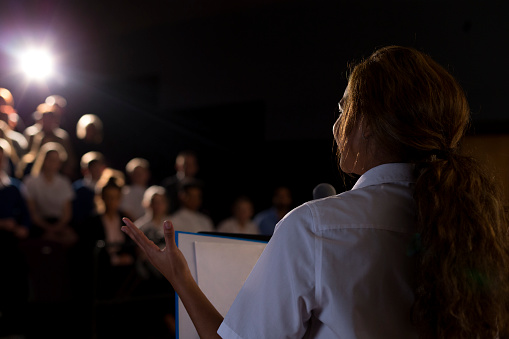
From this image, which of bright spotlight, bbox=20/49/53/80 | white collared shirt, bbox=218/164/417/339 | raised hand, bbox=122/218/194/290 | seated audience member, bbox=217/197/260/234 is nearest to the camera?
white collared shirt, bbox=218/164/417/339

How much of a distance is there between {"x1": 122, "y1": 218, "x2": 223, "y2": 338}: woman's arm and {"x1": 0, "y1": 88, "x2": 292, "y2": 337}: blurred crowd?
2.57 metres

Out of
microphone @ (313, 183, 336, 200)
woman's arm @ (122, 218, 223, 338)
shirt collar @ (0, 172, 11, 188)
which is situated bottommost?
shirt collar @ (0, 172, 11, 188)

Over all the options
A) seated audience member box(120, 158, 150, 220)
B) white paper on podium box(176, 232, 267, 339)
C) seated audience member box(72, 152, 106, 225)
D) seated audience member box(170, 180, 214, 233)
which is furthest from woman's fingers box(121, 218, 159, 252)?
seated audience member box(120, 158, 150, 220)

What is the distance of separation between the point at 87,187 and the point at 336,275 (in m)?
3.43

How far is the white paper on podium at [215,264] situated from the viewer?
36.8 inches

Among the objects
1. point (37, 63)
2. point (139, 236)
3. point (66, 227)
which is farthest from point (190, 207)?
point (139, 236)

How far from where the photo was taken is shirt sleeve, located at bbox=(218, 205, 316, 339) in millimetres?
680

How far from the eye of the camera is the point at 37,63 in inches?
225

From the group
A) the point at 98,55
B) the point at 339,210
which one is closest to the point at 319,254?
the point at 339,210

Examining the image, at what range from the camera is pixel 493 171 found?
828 millimetres

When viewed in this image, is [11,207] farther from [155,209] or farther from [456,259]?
[456,259]

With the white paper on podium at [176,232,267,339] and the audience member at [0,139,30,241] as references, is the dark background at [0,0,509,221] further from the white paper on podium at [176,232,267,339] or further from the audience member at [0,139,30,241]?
the white paper on podium at [176,232,267,339]

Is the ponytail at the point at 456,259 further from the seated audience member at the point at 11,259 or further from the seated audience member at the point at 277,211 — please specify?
the seated audience member at the point at 277,211

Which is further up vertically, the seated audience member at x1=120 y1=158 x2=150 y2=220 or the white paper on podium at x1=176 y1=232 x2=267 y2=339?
the white paper on podium at x1=176 y1=232 x2=267 y2=339
